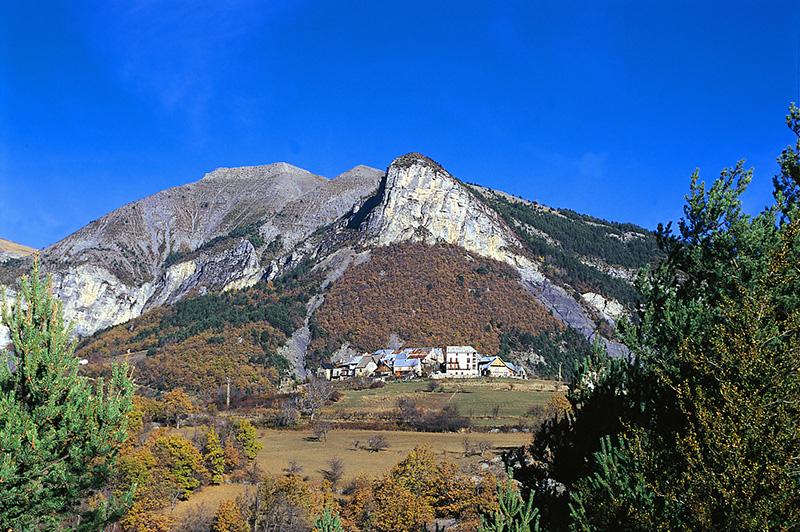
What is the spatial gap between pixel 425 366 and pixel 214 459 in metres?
69.4

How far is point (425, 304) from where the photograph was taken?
439 feet

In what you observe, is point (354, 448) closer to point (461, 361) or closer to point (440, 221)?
point (461, 361)

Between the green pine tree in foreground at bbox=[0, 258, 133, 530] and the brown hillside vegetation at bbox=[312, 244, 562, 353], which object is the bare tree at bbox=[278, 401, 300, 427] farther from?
the green pine tree in foreground at bbox=[0, 258, 133, 530]

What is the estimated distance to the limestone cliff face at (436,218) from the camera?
6299 inches

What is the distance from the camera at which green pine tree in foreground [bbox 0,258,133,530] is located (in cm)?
1134

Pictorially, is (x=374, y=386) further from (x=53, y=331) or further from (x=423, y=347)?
(x=53, y=331)

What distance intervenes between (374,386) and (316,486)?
183 feet

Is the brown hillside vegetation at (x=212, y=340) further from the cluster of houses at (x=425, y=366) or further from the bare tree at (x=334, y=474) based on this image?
the bare tree at (x=334, y=474)

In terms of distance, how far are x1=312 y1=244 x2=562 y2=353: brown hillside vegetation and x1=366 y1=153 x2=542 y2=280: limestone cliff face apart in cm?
804

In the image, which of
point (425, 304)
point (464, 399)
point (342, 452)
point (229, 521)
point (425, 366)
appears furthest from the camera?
point (425, 304)

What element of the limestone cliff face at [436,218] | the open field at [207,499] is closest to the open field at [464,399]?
the open field at [207,499]

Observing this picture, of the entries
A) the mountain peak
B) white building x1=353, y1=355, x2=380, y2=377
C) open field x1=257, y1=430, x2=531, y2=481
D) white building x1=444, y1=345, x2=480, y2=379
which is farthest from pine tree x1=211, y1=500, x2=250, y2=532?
the mountain peak

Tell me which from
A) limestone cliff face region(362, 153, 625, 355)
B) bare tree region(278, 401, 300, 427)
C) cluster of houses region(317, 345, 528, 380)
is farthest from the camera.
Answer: limestone cliff face region(362, 153, 625, 355)

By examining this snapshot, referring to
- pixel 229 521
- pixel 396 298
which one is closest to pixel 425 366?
pixel 396 298
